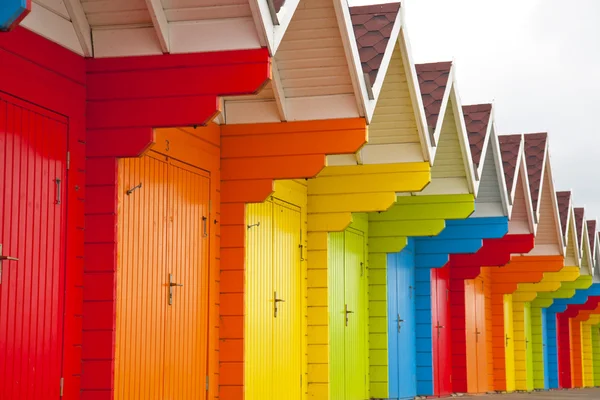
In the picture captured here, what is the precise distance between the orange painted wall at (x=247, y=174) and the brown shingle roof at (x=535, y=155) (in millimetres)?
11979

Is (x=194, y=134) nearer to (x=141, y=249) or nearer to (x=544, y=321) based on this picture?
(x=141, y=249)

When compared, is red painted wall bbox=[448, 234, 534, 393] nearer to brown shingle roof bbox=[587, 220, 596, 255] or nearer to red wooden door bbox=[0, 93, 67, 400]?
brown shingle roof bbox=[587, 220, 596, 255]

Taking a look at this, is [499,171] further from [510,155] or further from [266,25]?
[266,25]

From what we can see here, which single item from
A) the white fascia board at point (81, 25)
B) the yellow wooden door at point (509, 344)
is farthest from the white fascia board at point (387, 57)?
the yellow wooden door at point (509, 344)

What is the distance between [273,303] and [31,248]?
4.92 m

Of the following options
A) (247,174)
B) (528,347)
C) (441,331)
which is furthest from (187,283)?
(528,347)

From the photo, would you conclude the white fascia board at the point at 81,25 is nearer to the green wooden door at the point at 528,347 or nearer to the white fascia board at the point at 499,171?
the white fascia board at the point at 499,171

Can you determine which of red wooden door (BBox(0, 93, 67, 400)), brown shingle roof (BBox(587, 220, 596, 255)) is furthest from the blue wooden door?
brown shingle roof (BBox(587, 220, 596, 255))

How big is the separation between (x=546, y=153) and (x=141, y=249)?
15342 millimetres

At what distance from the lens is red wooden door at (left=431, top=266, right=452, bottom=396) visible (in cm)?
1880

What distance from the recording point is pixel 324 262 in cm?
1310

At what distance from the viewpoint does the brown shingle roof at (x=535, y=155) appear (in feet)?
71.3

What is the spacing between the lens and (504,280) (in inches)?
968

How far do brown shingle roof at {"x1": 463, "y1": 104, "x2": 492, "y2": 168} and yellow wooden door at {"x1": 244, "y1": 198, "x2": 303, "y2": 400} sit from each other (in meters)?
4.78
